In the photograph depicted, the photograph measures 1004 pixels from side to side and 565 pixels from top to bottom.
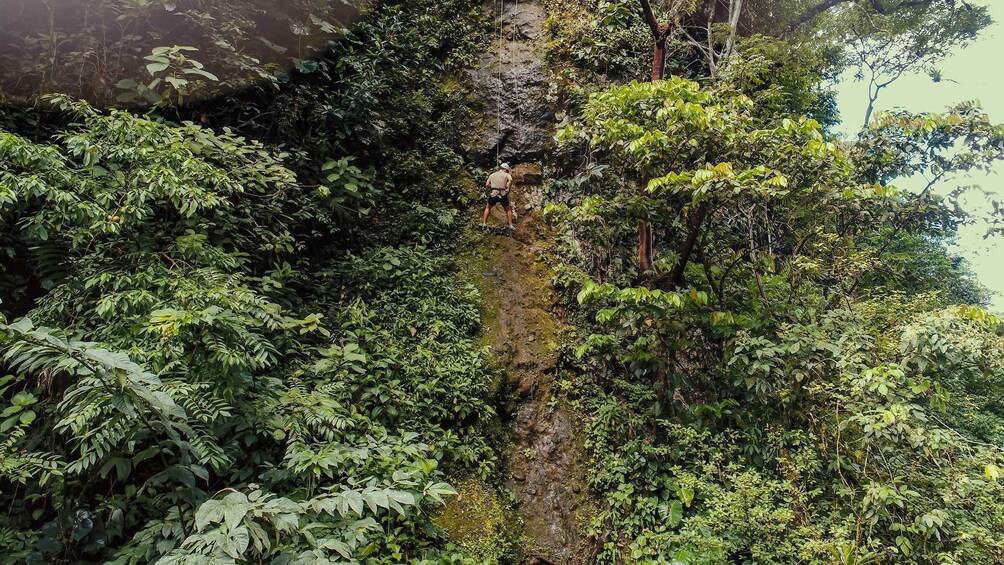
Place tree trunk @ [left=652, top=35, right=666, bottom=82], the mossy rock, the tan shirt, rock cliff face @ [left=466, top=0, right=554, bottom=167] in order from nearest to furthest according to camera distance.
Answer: the mossy rock → tree trunk @ [left=652, top=35, right=666, bottom=82] → the tan shirt → rock cliff face @ [left=466, top=0, right=554, bottom=167]

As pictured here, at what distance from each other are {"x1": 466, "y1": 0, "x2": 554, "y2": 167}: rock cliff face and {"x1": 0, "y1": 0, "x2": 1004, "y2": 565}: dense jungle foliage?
38 centimetres

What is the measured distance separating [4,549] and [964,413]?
1031 cm

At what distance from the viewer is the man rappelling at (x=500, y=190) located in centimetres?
715

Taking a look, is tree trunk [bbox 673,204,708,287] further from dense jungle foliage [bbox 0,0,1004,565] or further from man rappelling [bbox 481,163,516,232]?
man rappelling [bbox 481,163,516,232]

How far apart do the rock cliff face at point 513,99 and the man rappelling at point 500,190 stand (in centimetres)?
96

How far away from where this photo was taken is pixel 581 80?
327 inches

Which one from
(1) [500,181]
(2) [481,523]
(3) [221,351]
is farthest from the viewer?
(1) [500,181]

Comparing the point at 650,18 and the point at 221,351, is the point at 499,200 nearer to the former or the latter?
the point at 650,18

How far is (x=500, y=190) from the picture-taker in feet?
23.5

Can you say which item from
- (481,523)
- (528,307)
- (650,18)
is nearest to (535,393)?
(528,307)

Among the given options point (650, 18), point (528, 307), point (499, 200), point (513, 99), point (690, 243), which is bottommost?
point (528, 307)

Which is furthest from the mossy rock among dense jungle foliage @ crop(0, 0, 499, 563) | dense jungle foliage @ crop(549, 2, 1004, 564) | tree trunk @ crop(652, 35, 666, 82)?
tree trunk @ crop(652, 35, 666, 82)

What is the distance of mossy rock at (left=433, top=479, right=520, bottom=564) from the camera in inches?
185

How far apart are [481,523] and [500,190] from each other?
435 centimetres
